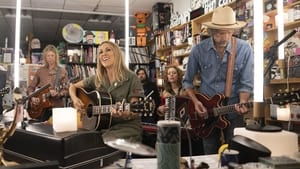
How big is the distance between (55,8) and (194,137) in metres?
3.94

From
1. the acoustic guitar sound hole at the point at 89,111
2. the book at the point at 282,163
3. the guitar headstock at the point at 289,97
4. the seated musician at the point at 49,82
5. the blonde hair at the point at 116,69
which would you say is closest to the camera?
the book at the point at 282,163

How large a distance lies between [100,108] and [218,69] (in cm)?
85

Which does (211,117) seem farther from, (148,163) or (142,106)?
(148,163)

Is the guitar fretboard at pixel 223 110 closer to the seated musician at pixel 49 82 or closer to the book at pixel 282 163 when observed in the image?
the book at pixel 282 163

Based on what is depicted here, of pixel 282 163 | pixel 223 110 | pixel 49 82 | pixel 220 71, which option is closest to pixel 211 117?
pixel 223 110

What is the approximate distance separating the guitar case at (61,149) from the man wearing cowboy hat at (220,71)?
1.06m

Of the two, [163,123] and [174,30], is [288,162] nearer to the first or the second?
[163,123]

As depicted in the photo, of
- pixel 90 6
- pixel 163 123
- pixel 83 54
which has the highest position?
pixel 90 6

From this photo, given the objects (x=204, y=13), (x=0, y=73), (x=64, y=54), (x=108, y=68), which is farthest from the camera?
(x=64, y=54)

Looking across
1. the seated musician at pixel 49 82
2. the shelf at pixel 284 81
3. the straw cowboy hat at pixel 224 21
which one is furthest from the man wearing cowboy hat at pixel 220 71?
the seated musician at pixel 49 82

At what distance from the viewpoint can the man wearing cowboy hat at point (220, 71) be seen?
6.81ft

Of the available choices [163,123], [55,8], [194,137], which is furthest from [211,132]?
[55,8]

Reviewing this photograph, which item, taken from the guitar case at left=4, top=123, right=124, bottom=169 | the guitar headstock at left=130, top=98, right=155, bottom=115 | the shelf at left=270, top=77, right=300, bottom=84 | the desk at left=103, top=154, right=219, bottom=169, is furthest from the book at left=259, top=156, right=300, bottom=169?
the shelf at left=270, top=77, right=300, bottom=84

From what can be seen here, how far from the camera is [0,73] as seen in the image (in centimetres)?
327
